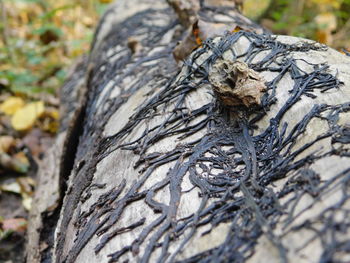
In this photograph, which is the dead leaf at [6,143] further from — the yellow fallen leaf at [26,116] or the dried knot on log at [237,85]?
the dried knot on log at [237,85]

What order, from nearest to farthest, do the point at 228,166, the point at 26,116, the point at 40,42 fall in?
the point at 228,166 → the point at 26,116 → the point at 40,42

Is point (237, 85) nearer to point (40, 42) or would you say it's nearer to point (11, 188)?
point (11, 188)

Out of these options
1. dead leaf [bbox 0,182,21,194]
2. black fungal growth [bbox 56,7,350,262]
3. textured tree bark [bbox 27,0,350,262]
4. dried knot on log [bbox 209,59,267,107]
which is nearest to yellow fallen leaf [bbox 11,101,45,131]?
dead leaf [bbox 0,182,21,194]

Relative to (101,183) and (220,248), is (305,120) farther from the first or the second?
(101,183)

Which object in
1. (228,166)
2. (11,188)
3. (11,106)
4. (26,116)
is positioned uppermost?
(11,106)

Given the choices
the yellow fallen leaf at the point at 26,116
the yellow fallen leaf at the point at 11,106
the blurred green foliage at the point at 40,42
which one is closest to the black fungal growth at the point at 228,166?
the yellow fallen leaf at the point at 26,116

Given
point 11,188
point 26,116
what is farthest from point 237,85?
point 26,116
